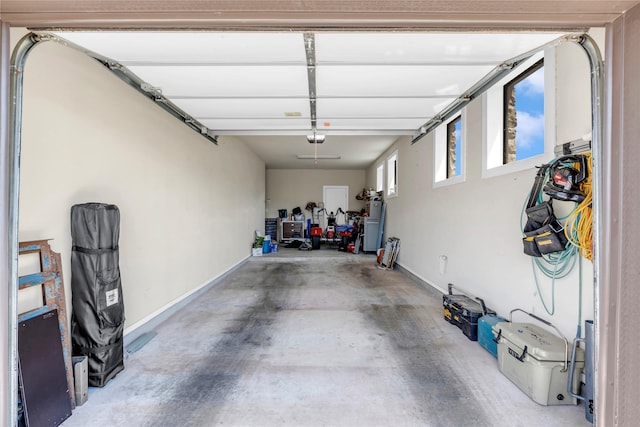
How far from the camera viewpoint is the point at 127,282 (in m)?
2.43

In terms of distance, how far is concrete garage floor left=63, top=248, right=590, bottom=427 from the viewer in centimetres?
160

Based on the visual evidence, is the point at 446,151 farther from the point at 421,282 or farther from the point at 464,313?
the point at 464,313

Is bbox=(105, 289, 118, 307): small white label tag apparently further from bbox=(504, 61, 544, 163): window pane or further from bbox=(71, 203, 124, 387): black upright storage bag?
bbox=(504, 61, 544, 163): window pane

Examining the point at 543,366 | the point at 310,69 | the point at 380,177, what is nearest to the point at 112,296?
the point at 310,69

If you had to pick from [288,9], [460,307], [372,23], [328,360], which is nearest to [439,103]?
[460,307]

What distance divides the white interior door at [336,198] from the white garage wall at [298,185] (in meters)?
0.16

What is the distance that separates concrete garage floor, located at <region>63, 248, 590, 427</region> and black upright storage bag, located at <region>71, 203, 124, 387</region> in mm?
259

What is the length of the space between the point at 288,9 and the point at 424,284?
4163 millimetres

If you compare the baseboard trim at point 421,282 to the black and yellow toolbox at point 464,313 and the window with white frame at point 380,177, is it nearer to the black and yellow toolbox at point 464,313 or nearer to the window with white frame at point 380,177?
the black and yellow toolbox at point 464,313

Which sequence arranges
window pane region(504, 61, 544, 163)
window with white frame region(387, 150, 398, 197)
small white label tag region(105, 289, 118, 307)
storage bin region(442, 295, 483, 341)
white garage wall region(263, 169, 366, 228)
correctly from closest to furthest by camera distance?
small white label tag region(105, 289, 118, 307) < window pane region(504, 61, 544, 163) < storage bin region(442, 295, 483, 341) < window with white frame region(387, 150, 398, 197) < white garage wall region(263, 169, 366, 228)

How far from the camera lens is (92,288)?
5.89 feet

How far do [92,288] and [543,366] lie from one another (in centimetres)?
298

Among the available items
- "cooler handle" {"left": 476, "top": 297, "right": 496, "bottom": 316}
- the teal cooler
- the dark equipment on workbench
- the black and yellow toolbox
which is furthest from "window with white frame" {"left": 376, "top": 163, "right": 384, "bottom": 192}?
the dark equipment on workbench

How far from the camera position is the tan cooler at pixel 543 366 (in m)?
1.65
